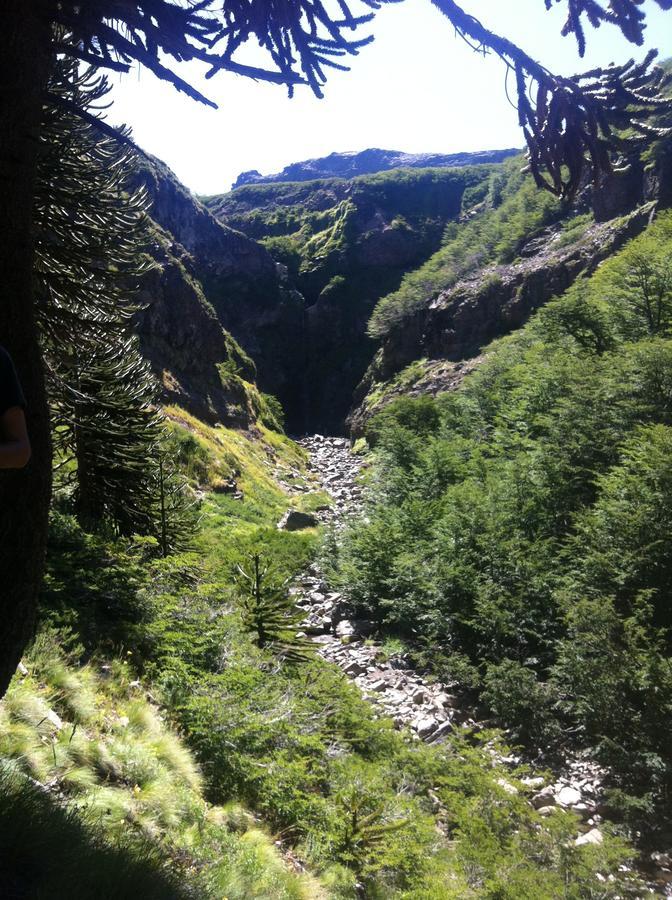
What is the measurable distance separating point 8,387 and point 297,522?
73.5ft

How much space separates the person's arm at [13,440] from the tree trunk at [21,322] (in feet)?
A: 1.33

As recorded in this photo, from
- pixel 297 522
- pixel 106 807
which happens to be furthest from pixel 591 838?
pixel 297 522

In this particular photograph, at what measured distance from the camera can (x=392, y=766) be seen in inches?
302

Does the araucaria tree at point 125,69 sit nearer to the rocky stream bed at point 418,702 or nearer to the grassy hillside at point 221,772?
the grassy hillside at point 221,772

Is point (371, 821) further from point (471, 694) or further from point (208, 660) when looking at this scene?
point (471, 694)

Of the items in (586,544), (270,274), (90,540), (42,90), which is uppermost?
(270,274)

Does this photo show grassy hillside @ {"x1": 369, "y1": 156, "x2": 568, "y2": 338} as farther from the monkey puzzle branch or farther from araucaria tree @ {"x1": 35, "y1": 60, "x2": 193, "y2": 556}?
the monkey puzzle branch

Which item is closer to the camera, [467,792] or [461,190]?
[467,792]

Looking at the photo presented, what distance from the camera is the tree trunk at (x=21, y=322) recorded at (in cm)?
238

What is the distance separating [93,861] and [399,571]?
13.0 metres

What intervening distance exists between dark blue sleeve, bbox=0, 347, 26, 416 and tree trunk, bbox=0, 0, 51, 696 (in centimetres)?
33

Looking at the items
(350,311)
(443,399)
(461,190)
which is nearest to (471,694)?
(443,399)

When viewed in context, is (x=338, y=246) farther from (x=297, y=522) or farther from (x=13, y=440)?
(x=13, y=440)

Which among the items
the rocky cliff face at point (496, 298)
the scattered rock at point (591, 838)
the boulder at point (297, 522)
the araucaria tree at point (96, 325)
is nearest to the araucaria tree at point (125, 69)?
the araucaria tree at point (96, 325)
